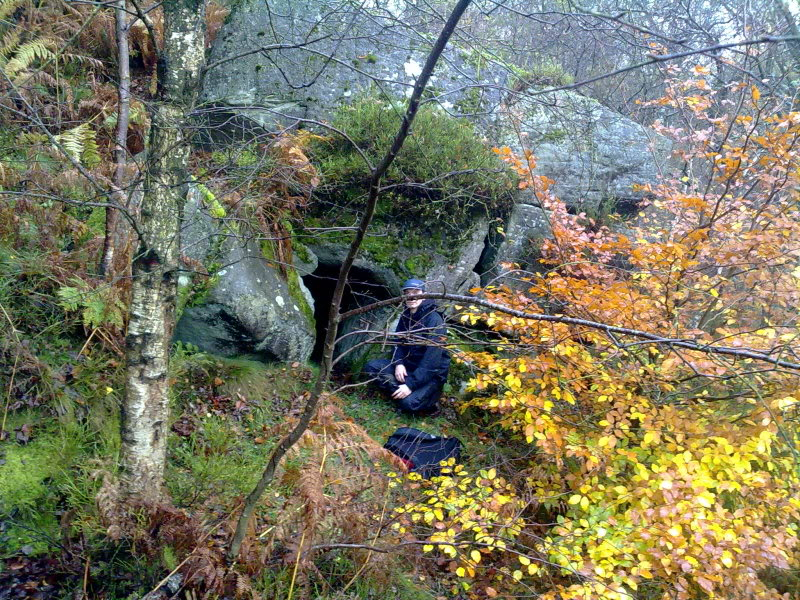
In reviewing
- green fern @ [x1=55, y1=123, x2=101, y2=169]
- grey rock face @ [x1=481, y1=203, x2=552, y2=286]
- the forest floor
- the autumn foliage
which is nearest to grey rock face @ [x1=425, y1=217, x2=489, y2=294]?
grey rock face @ [x1=481, y1=203, x2=552, y2=286]

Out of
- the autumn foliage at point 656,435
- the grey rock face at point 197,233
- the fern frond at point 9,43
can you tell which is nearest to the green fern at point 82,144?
the grey rock face at point 197,233

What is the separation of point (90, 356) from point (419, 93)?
349cm

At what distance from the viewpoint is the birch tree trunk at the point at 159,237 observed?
2.96 metres

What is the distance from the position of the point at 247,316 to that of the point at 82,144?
6.61ft

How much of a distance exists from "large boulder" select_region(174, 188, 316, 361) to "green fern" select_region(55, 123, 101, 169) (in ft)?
2.77

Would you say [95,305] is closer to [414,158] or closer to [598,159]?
[414,158]

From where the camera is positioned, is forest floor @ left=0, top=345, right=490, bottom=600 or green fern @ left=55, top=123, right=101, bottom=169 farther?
green fern @ left=55, top=123, right=101, bottom=169

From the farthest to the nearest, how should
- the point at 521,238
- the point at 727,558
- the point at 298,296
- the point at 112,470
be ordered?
1. the point at 521,238
2. the point at 298,296
3. the point at 112,470
4. the point at 727,558

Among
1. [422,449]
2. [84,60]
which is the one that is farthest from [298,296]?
[84,60]

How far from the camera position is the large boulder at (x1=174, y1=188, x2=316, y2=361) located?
17.3 feet

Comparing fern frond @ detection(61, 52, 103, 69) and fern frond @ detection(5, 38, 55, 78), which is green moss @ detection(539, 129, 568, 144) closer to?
fern frond @ detection(61, 52, 103, 69)

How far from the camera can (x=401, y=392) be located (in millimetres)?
5469

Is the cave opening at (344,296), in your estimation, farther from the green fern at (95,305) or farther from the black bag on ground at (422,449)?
the green fern at (95,305)

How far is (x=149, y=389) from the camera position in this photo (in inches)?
120
